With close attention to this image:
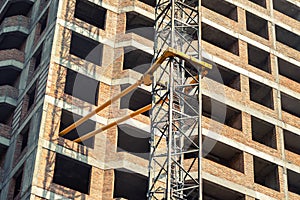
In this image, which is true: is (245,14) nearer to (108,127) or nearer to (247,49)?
(247,49)

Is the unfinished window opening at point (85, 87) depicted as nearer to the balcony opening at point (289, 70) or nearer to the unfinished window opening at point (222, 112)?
the unfinished window opening at point (222, 112)

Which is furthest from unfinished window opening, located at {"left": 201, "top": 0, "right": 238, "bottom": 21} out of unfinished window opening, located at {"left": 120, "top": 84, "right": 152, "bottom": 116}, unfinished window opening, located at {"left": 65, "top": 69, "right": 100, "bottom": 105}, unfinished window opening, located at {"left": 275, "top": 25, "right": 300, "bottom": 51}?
unfinished window opening, located at {"left": 65, "top": 69, "right": 100, "bottom": 105}

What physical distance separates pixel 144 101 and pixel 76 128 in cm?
546

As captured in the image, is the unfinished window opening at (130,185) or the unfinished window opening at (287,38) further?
the unfinished window opening at (287,38)

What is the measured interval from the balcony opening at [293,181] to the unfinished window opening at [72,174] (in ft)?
41.6

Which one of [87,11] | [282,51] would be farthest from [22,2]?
[282,51]

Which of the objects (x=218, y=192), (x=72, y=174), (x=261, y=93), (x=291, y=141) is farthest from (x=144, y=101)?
(x=291, y=141)

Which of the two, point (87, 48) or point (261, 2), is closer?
point (87, 48)

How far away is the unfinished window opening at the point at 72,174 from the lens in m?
41.8

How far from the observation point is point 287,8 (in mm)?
56500

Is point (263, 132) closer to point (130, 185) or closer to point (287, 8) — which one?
point (130, 185)

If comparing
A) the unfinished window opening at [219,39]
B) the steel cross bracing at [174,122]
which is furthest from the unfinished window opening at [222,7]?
the steel cross bracing at [174,122]

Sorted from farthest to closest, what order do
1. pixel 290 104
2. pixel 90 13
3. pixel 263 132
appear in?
1. pixel 290 104
2. pixel 263 132
3. pixel 90 13

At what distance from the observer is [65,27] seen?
44.1m
